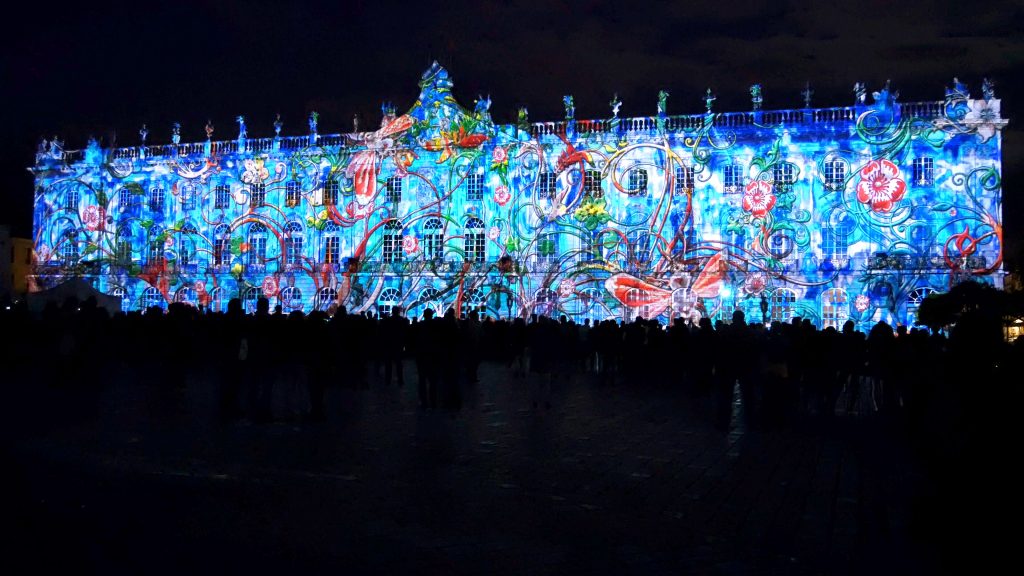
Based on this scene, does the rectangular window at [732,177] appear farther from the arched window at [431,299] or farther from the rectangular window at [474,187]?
the arched window at [431,299]

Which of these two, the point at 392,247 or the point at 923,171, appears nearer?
the point at 923,171

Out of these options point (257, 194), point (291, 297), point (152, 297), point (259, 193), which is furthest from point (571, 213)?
point (152, 297)

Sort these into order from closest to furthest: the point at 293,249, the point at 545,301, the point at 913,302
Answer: the point at 913,302 → the point at 545,301 → the point at 293,249

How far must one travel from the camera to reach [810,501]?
25.6 ft

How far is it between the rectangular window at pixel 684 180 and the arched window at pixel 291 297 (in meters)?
17.4

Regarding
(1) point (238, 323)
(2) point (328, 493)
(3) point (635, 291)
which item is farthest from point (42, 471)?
(3) point (635, 291)

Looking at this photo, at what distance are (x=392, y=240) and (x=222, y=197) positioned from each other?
9.02m

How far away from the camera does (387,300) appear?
41.8 meters

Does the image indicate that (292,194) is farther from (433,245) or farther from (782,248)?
(782,248)

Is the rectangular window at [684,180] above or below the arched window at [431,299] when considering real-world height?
above

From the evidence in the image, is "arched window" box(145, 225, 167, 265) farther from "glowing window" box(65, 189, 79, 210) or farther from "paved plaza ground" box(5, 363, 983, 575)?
"paved plaza ground" box(5, 363, 983, 575)

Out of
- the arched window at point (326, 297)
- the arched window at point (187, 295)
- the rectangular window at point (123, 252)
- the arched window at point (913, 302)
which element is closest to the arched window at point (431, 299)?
the arched window at point (326, 297)

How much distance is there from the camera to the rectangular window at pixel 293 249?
43094mm

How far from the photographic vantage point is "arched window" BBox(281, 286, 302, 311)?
43.2 metres
